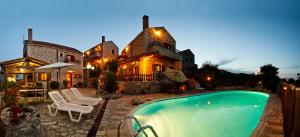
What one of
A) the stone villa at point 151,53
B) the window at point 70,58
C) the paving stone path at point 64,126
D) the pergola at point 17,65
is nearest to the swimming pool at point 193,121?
the paving stone path at point 64,126

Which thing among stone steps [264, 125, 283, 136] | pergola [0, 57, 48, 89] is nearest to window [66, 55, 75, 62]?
pergola [0, 57, 48, 89]

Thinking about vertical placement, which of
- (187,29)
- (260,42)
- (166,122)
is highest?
(187,29)

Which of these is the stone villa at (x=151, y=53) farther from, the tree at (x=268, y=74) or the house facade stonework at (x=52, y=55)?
the tree at (x=268, y=74)

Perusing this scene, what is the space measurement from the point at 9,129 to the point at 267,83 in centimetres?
2527

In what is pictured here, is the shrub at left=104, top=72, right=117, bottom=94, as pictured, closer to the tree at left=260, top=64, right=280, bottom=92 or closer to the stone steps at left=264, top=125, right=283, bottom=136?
the stone steps at left=264, top=125, right=283, bottom=136

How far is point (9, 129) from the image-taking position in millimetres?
5242

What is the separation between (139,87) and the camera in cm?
1717

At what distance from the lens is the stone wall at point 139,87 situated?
17173mm

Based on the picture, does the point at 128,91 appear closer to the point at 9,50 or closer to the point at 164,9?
the point at 164,9

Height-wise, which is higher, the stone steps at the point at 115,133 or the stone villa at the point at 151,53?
the stone villa at the point at 151,53

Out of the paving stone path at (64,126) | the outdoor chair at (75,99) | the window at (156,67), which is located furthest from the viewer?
the window at (156,67)

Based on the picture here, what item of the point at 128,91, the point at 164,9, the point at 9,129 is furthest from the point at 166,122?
the point at 164,9

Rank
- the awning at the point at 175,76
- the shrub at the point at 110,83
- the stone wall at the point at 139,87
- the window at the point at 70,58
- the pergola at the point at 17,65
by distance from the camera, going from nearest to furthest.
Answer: the shrub at the point at 110,83, the stone wall at the point at 139,87, the awning at the point at 175,76, the pergola at the point at 17,65, the window at the point at 70,58

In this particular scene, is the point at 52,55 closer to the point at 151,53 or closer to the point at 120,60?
the point at 120,60
